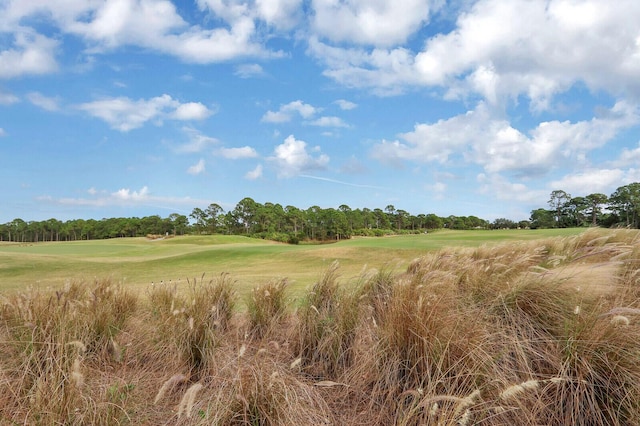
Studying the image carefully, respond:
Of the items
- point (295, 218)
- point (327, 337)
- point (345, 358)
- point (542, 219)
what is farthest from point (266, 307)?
point (295, 218)

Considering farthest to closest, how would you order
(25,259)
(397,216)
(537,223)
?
(397,216), (537,223), (25,259)

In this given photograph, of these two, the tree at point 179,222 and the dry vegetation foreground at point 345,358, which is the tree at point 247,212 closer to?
the tree at point 179,222

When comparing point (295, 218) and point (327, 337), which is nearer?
point (327, 337)

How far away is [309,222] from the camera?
86.9 m

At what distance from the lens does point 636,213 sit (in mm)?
55562

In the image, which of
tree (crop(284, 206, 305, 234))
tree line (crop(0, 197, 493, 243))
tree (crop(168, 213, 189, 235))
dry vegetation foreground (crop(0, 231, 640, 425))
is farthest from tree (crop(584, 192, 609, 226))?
tree (crop(168, 213, 189, 235))

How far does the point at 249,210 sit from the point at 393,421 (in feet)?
279

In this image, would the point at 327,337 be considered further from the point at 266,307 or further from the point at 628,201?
the point at 628,201

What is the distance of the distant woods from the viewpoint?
62375 mm

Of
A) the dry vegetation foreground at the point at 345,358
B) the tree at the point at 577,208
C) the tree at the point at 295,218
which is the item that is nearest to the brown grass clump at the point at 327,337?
the dry vegetation foreground at the point at 345,358

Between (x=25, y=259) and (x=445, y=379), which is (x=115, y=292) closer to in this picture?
(x=445, y=379)

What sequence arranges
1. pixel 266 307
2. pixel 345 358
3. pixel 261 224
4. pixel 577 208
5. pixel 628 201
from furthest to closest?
pixel 261 224, pixel 577 208, pixel 628 201, pixel 266 307, pixel 345 358

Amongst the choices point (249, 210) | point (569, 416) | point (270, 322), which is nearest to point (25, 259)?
point (270, 322)

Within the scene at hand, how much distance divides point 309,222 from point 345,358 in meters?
82.8
